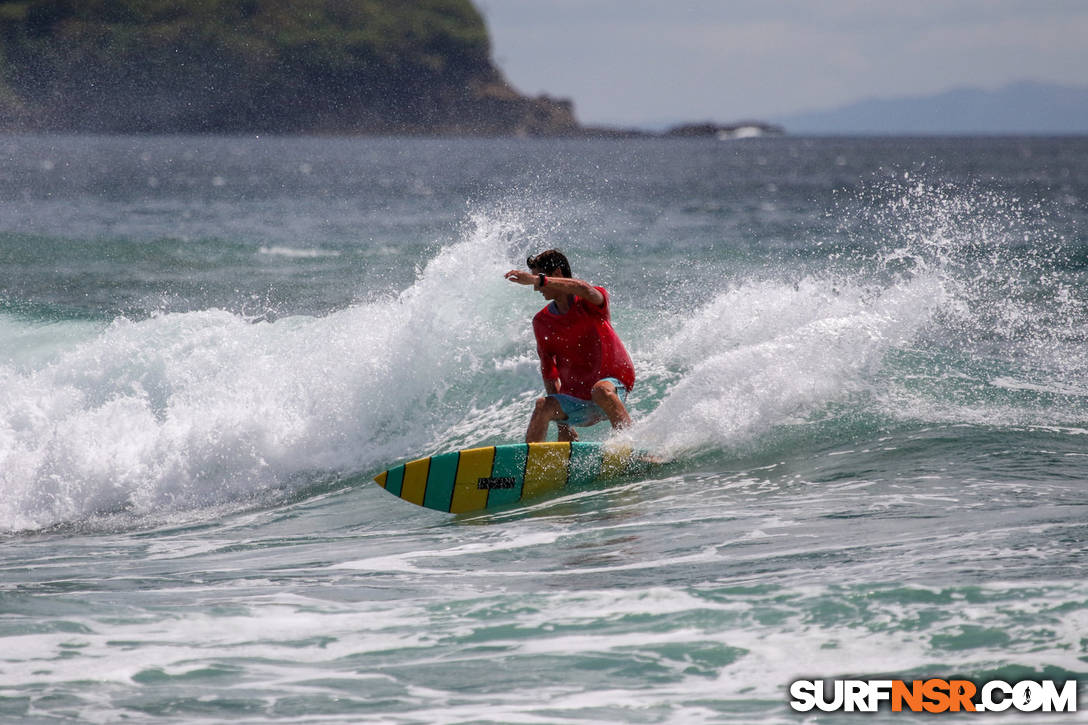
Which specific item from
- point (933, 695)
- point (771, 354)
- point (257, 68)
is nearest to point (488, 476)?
point (771, 354)

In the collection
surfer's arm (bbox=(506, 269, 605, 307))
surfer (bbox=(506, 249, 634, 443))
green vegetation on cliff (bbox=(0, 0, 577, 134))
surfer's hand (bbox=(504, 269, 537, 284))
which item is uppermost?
green vegetation on cliff (bbox=(0, 0, 577, 134))

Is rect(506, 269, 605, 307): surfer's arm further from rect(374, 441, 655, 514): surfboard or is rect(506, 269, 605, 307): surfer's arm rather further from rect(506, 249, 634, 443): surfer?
rect(374, 441, 655, 514): surfboard

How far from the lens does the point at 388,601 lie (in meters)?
5.43

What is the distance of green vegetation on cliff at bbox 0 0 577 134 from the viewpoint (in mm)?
101125

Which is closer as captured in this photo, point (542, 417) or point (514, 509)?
point (514, 509)

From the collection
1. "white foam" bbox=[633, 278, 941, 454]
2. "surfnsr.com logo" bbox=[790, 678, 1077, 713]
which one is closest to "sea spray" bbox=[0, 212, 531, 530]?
"white foam" bbox=[633, 278, 941, 454]

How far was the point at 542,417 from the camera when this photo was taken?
25.9 feet

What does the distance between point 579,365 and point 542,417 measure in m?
0.44

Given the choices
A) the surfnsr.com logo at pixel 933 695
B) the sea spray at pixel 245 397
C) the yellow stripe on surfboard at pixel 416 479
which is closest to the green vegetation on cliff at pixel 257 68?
the sea spray at pixel 245 397

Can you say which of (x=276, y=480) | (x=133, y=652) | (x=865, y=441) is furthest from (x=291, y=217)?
(x=133, y=652)

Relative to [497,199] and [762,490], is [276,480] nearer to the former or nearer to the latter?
[762,490]

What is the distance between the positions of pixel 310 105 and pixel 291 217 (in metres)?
115

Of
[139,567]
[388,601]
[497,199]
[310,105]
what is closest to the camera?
[388,601]

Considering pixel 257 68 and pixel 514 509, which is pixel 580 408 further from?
pixel 257 68
